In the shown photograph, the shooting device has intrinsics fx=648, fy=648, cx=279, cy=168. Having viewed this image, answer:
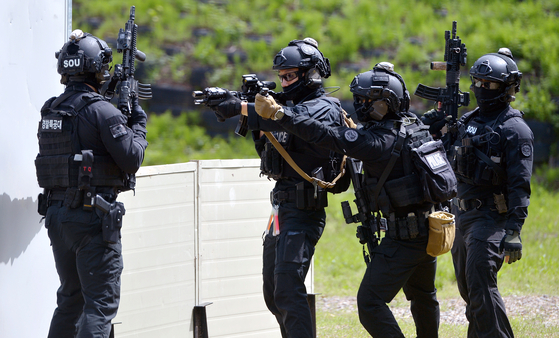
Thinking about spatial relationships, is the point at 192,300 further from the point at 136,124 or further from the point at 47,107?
the point at 47,107

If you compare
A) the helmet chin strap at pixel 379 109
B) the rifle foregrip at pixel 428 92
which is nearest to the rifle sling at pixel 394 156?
the helmet chin strap at pixel 379 109

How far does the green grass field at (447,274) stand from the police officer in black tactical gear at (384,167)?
73.5 inches

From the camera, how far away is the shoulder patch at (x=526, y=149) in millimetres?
4586

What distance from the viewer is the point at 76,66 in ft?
14.2

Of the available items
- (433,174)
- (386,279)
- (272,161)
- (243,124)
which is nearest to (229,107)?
(243,124)

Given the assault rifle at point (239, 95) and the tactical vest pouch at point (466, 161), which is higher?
the assault rifle at point (239, 95)

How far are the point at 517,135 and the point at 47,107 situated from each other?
10.7 ft

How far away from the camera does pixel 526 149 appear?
4.60m

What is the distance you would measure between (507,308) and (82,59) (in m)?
5.04

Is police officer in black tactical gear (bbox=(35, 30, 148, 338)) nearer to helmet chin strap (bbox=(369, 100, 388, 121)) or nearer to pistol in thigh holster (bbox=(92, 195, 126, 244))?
pistol in thigh holster (bbox=(92, 195, 126, 244))

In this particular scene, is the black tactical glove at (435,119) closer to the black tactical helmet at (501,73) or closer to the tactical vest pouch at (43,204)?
the black tactical helmet at (501,73)

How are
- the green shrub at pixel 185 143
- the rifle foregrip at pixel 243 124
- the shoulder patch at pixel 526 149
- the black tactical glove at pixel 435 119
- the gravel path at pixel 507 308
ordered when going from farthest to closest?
1. the green shrub at pixel 185 143
2. the gravel path at pixel 507 308
3. the black tactical glove at pixel 435 119
4. the shoulder patch at pixel 526 149
5. the rifle foregrip at pixel 243 124

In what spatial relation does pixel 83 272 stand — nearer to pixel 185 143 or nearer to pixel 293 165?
pixel 293 165

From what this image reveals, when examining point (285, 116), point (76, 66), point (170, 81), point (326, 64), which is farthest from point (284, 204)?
point (170, 81)
